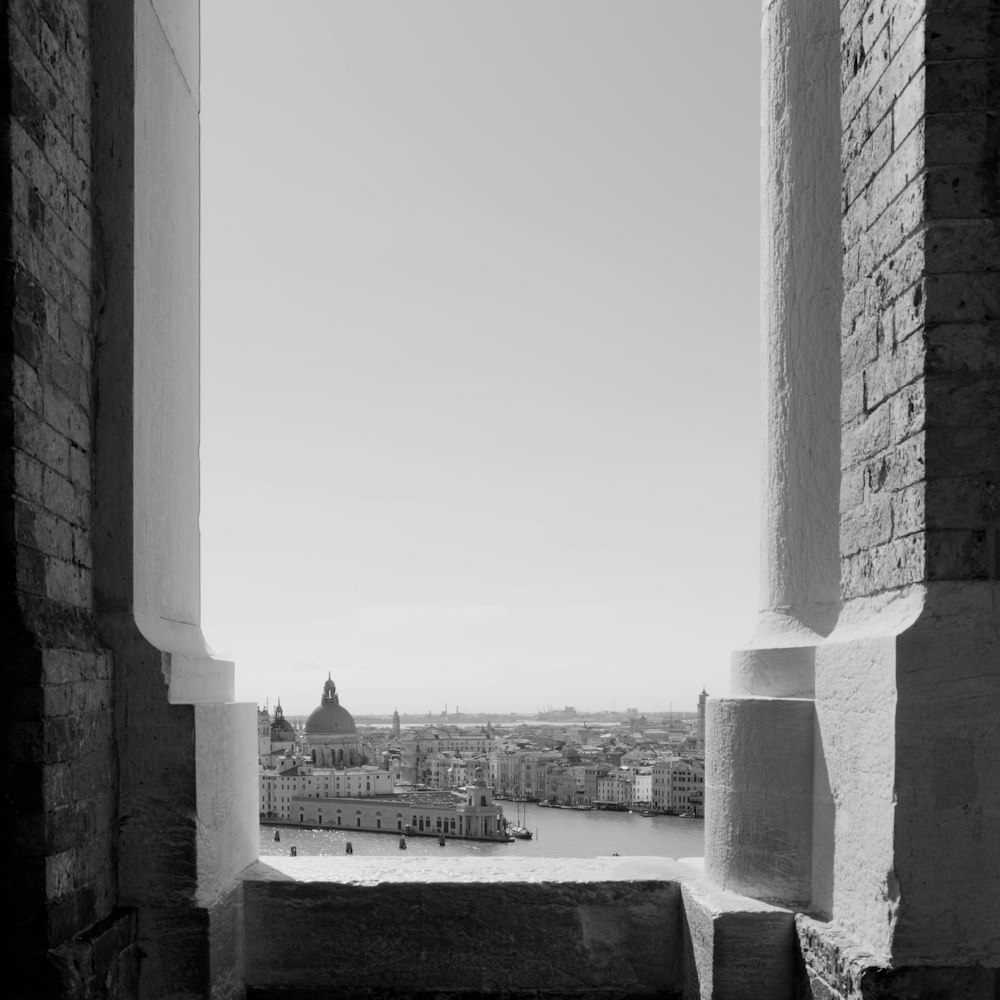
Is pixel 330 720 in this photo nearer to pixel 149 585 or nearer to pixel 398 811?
pixel 398 811

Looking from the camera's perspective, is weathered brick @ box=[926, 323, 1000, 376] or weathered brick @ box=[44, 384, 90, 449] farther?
weathered brick @ box=[44, 384, 90, 449]

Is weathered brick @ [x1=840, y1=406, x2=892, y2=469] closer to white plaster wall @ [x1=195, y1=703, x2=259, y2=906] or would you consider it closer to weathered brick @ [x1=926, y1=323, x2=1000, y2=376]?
weathered brick @ [x1=926, y1=323, x2=1000, y2=376]

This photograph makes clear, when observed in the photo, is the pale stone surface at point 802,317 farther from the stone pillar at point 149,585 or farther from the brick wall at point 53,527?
the brick wall at point 53,527

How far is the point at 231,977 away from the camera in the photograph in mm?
2723

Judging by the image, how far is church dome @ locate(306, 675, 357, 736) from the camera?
67.1 meters

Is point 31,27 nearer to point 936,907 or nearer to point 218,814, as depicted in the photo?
point 218,814

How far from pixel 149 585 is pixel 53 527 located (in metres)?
0.39

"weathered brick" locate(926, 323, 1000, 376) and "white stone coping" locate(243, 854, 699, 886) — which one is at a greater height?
"weathered brick" locate(926, 323, 1000, 376)

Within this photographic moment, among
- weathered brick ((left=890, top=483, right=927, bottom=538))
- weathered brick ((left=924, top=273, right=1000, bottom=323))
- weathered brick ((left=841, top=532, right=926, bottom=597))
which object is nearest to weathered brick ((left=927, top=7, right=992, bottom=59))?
weathered brick ((left=924, top=273, right=1000, bottom=323))

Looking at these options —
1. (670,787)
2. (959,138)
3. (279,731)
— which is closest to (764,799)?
(959,138)

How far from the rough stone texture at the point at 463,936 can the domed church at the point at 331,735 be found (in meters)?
51.7

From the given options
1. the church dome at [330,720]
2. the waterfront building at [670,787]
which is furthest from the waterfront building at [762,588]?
the church dome at [330,720]

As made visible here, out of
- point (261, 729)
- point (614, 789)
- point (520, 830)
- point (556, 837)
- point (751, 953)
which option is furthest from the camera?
point (614, 789)

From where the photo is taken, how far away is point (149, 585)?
2674 mm
